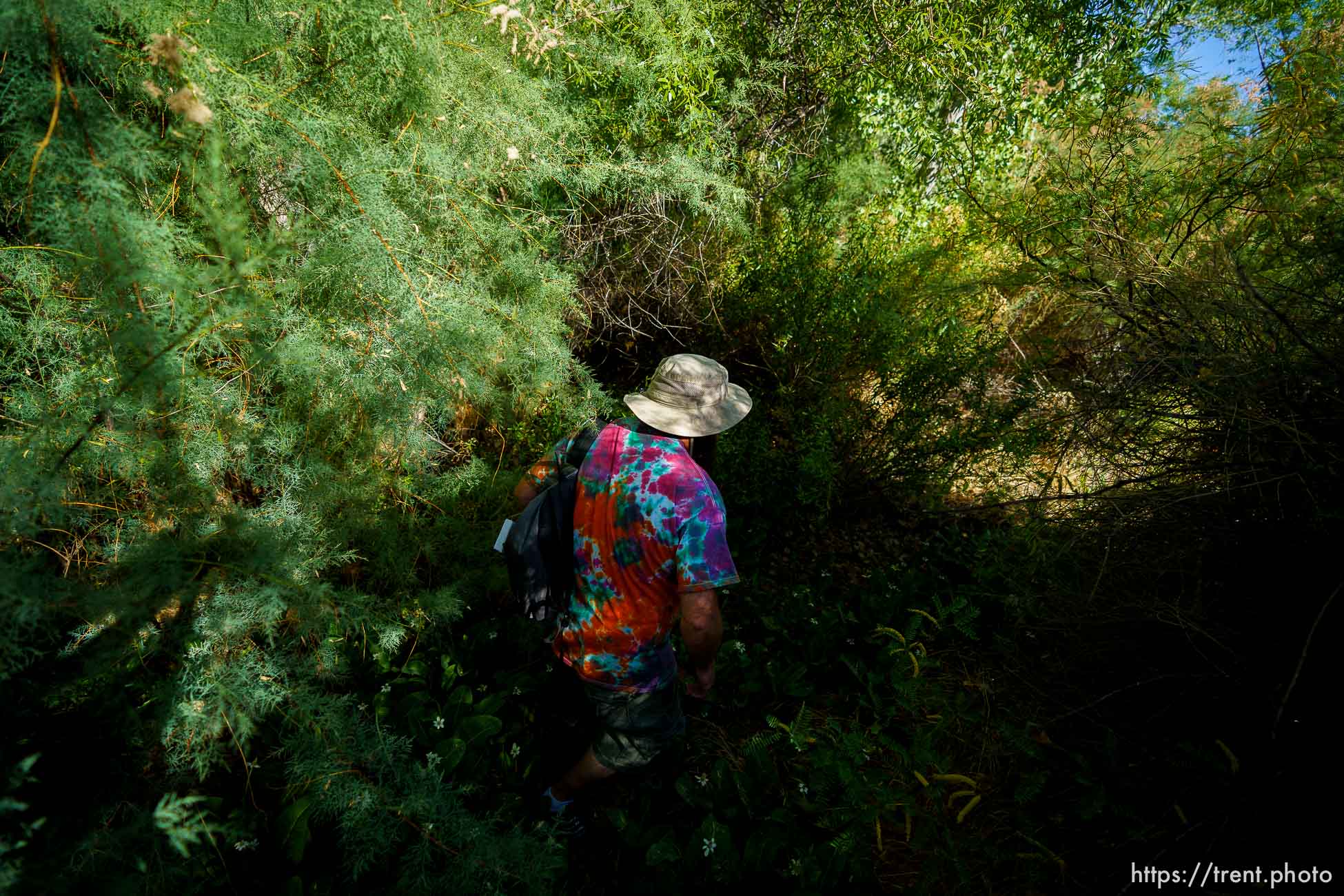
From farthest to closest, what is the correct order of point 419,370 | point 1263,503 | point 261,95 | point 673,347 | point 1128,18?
1. point 673,347
2. point 1128,18
3. point 419,370
4. point 261,95
5. point 1263,503

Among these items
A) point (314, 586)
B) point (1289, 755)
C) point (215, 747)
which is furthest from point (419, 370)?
point (1289, 755)

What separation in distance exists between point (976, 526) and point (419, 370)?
3.68 m

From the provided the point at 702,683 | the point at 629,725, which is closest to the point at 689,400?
the point at 702,683

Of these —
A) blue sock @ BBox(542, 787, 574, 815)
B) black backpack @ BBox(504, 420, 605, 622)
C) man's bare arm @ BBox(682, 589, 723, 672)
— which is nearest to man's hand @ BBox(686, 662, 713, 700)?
man's bare arm @ BBox(682, 589, 723, 672)

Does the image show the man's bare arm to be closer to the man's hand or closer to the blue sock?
the man's hand

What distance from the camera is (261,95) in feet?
6.19

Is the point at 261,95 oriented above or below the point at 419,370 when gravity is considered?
above

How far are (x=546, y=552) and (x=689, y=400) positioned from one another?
68 centimetres

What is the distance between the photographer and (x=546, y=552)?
74.5 inches

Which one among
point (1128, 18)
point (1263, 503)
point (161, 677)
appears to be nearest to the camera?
point (1263, 503)

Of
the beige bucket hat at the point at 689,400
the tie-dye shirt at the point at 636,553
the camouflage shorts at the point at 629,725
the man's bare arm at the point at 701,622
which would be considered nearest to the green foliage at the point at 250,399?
the camouflage shorts at the point at 629,725

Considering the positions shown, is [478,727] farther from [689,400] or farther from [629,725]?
[689,400]

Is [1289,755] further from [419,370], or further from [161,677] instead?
[161,677]

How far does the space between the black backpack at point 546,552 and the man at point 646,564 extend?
44 millimetres
